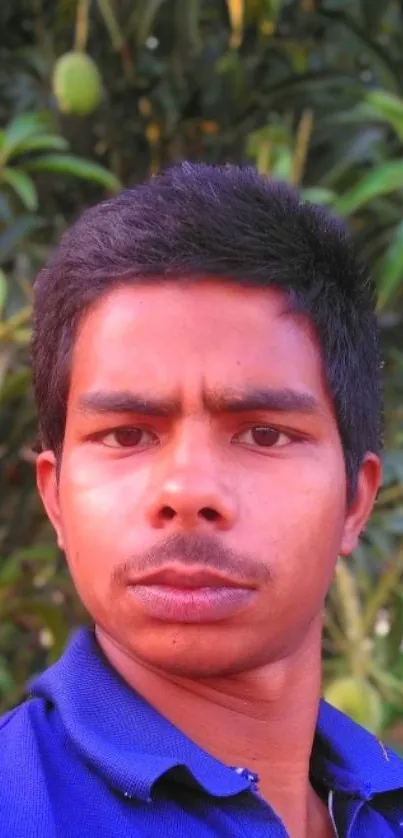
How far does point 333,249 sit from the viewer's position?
81 centimetres

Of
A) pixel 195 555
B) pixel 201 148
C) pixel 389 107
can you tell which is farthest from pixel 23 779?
pixel 201 148

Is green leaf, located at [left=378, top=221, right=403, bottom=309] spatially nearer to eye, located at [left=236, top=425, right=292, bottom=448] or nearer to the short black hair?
the short black hair

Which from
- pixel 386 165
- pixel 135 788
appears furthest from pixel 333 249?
pixel 386 165

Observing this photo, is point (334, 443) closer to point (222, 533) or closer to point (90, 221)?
point (222, 533)

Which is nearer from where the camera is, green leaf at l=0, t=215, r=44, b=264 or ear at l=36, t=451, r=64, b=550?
ear at l=36, t=451, r=64, b=550

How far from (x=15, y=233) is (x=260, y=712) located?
3.34ft

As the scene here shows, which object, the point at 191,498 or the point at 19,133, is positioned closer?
the point at 191,498

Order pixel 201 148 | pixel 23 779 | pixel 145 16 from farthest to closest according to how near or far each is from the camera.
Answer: pixel 201 148 < pixel 145 16 < pixel 23 779

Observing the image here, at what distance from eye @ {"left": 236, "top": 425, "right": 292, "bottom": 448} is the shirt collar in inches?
6.8

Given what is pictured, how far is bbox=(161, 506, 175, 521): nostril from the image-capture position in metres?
0.66

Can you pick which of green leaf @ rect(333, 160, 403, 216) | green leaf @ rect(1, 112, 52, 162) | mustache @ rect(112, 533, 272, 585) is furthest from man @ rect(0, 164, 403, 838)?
green leaf @ rect(1, 112, 52, 162)

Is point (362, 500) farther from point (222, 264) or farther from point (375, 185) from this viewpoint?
point (375, 185)

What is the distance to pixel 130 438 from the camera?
2.31 ft

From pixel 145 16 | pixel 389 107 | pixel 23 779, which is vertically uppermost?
pixel 145 16
